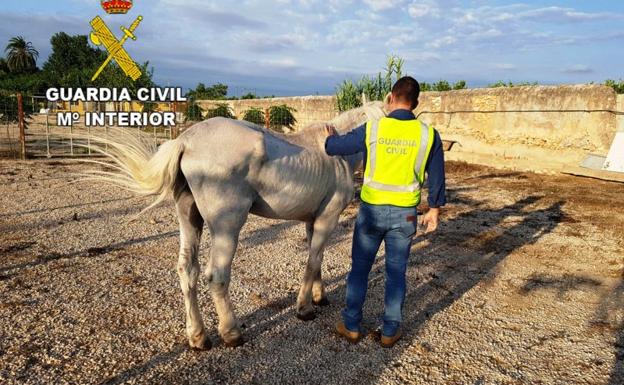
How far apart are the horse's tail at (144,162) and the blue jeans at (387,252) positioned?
148 cm

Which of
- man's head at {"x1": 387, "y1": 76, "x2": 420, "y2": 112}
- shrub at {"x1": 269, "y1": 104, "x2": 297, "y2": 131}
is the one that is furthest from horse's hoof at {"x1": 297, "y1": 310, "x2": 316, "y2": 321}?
shrub at {"x1": 269, "y1": 104, "x2": 297, "y2": 131}

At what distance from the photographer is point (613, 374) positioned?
9.94ft

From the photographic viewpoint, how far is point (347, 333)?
3.42 metres

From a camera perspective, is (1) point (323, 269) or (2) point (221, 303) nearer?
(2) point (221, 303)

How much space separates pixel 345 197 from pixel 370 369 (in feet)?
4.61

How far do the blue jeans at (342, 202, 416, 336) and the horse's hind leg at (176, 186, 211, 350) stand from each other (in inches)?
46.0

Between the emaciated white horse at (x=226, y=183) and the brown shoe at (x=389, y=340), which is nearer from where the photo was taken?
the emaciated white horse at (x=226, y=183)

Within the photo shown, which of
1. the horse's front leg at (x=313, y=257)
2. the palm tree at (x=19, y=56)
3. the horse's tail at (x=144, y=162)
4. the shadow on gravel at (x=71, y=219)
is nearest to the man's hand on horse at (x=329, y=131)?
the horse's front leg at (x=313, y=257)

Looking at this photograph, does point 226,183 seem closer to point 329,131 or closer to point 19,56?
point 329,131

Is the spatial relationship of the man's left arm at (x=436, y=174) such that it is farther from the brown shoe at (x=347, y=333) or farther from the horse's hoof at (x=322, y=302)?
the horse's hoof at (x=322, y=302)

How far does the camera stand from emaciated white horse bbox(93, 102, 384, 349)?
2984 mm

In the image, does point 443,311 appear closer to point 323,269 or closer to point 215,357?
point 323,269

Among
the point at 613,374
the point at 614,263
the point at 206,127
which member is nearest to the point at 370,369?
the point at 613,374

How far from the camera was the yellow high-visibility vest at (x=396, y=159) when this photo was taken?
3000mm
